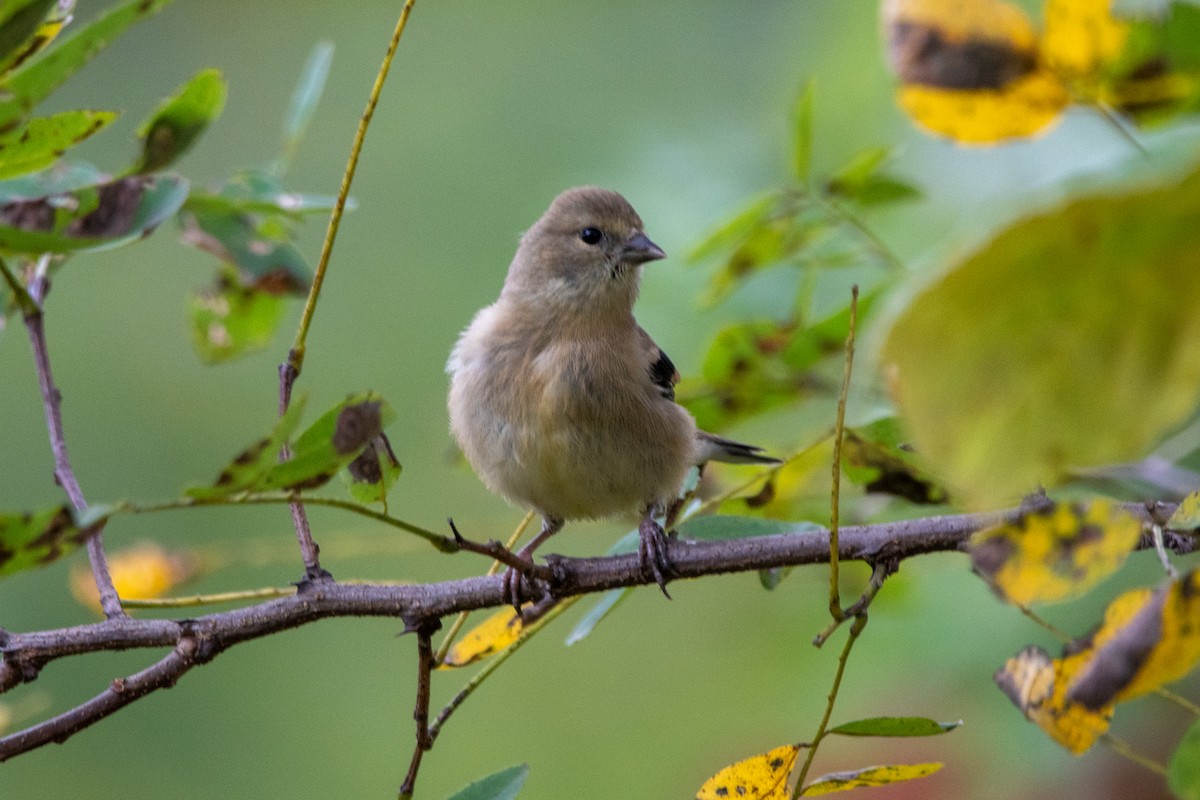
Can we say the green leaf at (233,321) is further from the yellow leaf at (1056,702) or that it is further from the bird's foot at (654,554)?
the yellow leaf at (1056,702)

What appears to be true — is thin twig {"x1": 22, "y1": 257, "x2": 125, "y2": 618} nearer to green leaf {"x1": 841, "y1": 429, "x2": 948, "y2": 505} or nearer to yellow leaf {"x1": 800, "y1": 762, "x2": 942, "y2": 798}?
yellow leaf {"x1": 800, "y1": 762, "x2": 942, "y2": 798}

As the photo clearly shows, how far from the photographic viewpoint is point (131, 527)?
7.79 meters

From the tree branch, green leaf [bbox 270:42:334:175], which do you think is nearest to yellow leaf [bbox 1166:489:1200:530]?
the tree branch

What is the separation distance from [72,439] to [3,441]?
0.49 metres

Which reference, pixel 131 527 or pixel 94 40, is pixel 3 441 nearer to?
pixel 131 527

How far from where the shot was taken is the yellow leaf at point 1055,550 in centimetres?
128

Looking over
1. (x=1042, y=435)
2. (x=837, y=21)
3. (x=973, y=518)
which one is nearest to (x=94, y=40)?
(x=1042, y=435)

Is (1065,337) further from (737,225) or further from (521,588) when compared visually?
(737,225)

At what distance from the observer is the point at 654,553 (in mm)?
2486

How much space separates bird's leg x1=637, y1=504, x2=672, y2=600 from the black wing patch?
5.03 ft

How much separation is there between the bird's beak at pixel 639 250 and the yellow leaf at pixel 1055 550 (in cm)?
298

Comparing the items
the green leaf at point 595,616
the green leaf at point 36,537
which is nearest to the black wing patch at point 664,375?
the green leaf at point 595,616

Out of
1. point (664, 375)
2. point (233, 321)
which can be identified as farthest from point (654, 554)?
point (664, 375)

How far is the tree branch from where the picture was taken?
6.92ft
